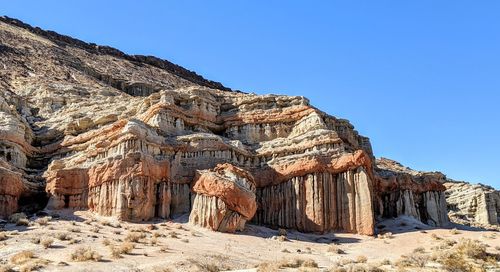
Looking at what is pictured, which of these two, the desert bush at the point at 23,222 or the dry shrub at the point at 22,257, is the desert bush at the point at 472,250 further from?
the desert bush at the point at 23,222

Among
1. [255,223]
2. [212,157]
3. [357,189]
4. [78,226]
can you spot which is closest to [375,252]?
[357,189]

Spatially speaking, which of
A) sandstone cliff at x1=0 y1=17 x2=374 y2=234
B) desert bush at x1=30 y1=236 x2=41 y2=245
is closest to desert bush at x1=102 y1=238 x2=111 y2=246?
desert bush at x1=30 y1=236 x2=41 y2=245

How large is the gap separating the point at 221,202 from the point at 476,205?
136ft

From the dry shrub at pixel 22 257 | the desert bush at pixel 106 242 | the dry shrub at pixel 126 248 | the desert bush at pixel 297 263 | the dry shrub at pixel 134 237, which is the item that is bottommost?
the desert bush at pixel 297 263

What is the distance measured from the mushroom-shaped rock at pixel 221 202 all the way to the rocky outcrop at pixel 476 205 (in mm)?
34477

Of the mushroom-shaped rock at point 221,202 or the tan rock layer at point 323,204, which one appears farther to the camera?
the tan rock layer at point 323,204

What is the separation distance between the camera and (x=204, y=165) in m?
46.7

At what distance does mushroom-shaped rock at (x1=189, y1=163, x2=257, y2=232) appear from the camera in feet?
134

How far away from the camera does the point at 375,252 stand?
38.1 metres

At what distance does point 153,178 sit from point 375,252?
16090 mm

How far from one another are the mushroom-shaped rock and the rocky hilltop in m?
0.07

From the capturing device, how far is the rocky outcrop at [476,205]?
69938 mm

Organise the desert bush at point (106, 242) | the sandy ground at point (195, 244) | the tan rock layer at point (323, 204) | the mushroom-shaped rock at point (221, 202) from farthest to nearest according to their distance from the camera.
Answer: the tan rock layer at point (323, 204) → the mushroom-shaped rock at point (221, 202) → the desert bush at point (106, 242) → the sandy ground at point (195, 244)

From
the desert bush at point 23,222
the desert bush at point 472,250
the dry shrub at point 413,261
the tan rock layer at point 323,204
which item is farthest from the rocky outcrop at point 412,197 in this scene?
the desert bush at point 23,222
